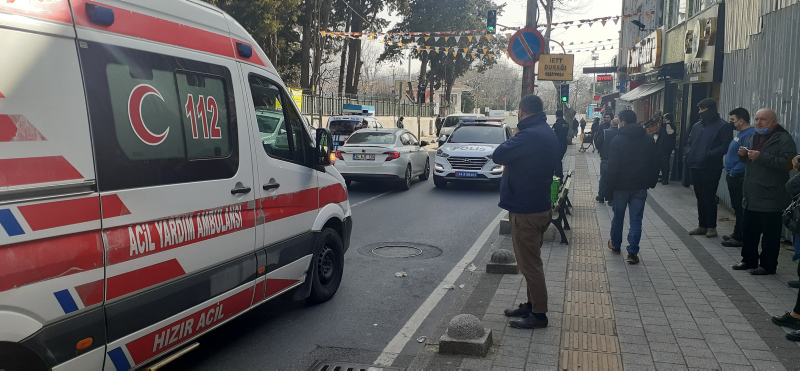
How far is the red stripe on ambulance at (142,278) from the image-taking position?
3.19 m

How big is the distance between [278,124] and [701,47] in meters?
13.2

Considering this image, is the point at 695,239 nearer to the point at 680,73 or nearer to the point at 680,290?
the point at 680,290

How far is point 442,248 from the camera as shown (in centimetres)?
830

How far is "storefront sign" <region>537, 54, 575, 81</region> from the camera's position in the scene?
458 inches

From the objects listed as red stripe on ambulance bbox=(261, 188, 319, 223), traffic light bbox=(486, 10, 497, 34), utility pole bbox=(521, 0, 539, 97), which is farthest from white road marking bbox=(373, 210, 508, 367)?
traffic light bbox=(486, 10, 497, 34)

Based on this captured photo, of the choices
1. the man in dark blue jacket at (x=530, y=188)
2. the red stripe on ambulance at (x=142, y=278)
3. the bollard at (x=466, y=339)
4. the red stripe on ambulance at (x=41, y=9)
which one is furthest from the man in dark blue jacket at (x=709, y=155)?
the red stripe on ambulance at (x=41, y=9)

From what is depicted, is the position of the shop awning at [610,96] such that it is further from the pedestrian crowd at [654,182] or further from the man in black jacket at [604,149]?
the pedestrian crowd at [654,182]

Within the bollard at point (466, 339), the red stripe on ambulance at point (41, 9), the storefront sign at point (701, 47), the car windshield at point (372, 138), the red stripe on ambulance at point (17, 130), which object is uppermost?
the storefront sign at point (701, 47)

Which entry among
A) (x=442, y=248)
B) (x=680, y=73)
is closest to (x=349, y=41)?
(x=680, y=73)

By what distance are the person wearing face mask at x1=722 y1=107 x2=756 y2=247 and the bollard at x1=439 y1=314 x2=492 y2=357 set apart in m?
4.89

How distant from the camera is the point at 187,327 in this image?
3816 millimetres

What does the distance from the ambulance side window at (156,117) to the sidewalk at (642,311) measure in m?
2.03

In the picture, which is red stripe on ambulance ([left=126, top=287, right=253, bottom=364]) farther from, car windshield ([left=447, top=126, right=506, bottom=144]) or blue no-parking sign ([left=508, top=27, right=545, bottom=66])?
car windshield ([left=447, top=126, right=506, bottom=144])

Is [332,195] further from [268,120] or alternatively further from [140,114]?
[140,114]
